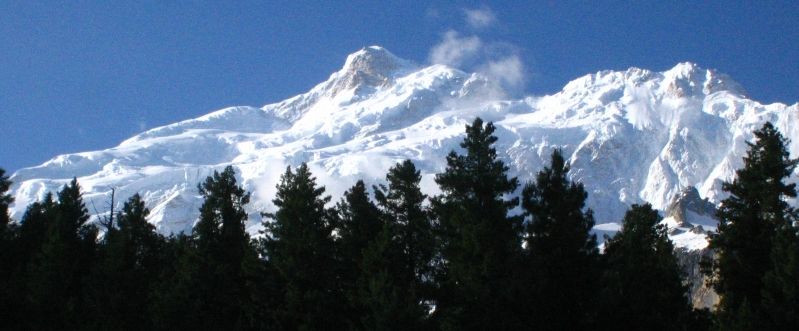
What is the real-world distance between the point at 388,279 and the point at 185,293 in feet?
27.2

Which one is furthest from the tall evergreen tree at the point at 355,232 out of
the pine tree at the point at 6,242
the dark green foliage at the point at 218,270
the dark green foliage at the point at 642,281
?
the pine tree at the point at 6,242

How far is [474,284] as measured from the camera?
103ft

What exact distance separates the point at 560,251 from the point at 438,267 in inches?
197

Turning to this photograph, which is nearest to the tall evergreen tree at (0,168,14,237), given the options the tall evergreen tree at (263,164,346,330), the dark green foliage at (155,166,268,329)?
the dark green foliage at (155,166,268,329)

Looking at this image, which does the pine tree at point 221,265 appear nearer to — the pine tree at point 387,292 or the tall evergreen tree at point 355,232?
the tall evergreen tree at point 355,232

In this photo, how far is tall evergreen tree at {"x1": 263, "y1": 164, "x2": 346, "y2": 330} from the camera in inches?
1355

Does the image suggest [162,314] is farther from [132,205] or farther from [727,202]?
[727,202]

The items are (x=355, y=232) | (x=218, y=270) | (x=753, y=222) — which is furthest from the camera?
(x=218, y=270)

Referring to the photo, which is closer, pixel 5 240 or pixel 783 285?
pixel 783 285

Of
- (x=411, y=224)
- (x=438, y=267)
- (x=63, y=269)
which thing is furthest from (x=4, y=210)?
(x=438, y=267)

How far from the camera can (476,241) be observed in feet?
105

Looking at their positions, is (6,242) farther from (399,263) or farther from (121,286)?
(399,263)

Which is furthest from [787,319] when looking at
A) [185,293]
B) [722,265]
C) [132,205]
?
[132,205]

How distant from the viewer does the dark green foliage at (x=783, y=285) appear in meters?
32.4
